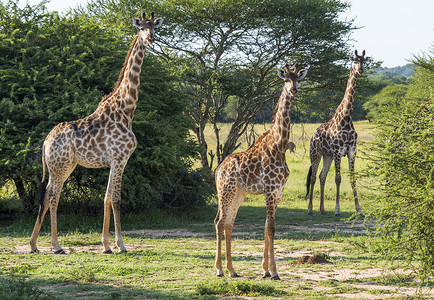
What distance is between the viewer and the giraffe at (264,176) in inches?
312

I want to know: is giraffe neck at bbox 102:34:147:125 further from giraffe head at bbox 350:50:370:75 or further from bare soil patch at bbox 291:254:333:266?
giraffe head at bbox 350:50:370:75

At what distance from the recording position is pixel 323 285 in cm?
749

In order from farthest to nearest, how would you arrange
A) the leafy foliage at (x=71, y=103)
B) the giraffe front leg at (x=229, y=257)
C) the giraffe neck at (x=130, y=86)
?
the leafy foliage at (x=71, y=103) < the giraffe neck at (x=130, y=86) < the giraffe front leg at (x=229, y=257)

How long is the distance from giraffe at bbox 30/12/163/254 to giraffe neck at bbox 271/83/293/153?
3.21m

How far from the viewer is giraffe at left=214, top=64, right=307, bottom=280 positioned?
793 centimetres

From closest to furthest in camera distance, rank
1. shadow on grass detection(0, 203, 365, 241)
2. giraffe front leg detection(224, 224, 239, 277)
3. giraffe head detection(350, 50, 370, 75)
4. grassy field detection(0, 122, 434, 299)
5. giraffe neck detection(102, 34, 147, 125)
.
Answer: grassy field detection(0, 122, 434, 299)
giraffe front leg detection(224, 224, 239, 277)
giraffe neck detection(102, 34, 147, 125)
shadow on grass detection(0, 203, 365, 241)
giraffe head detection(350, 50, 370, 75)

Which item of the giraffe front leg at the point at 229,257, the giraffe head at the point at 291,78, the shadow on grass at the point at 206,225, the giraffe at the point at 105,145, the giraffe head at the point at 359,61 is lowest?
the shadow on grass at the point at 206,225

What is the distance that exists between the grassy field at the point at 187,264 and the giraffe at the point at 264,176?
0.51m

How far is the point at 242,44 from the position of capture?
1998 centimetres

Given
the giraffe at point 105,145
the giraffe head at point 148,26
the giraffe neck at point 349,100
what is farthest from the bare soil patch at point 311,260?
the giraffe neck at point 349,100

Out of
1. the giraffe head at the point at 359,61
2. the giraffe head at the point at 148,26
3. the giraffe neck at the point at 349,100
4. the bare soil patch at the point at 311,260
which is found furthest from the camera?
the giraffe neck at the point at 349,100

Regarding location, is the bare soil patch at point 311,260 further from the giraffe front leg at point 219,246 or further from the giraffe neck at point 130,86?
the giraffe neck at point 130,86

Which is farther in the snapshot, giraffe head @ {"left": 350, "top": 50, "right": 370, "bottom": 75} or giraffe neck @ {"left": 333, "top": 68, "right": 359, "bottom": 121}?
giraffe neck @ {"left": 333, "top": 68, "right": 359, "bottom": 121}

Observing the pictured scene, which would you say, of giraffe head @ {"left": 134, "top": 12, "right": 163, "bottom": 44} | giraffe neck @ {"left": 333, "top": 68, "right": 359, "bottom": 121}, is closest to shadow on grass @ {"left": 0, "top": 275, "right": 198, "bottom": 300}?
giraffe head @ {"left": 134, "top": 12, "right": 163, "bottom": 44}
